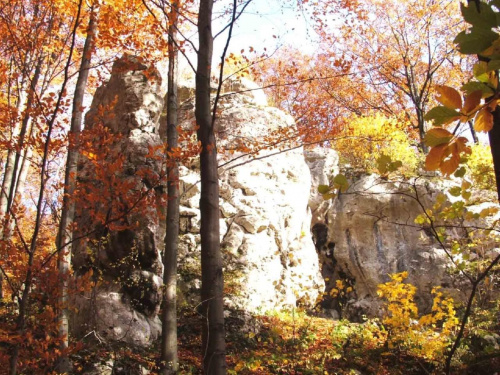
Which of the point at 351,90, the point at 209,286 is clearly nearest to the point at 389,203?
the point at 351,90

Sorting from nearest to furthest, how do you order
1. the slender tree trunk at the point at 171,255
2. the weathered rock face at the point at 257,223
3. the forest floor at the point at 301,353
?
the slender tree trunk at the point at 171,255 → the forest floor at the point at 301,353 → the weathered rock face at the point at 257,223

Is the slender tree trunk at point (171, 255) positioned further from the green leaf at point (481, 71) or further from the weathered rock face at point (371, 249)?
the weathered rock face at point (371, 249)

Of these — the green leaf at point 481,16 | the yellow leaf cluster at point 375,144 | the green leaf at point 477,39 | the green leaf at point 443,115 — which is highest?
the yellow leaf cluster at point 375,144

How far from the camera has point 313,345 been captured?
6508 mm

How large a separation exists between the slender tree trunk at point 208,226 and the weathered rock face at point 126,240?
2376 millimetres

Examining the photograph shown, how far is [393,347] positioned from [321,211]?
6.54m

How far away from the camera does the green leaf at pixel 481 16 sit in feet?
1.93

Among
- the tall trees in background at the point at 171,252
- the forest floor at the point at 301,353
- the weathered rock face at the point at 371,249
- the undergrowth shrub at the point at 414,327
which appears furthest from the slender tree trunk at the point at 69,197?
the weathered rock face at the point at 371,249

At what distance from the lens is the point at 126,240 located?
6.93 meters

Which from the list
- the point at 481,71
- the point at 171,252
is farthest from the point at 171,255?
the point at 481,71

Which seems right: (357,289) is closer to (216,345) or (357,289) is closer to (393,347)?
(393,347)

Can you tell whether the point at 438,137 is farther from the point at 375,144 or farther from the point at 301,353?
the point at 375,144

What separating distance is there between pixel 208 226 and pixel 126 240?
4.46 meters

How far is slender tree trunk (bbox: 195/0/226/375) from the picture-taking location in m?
2.64
